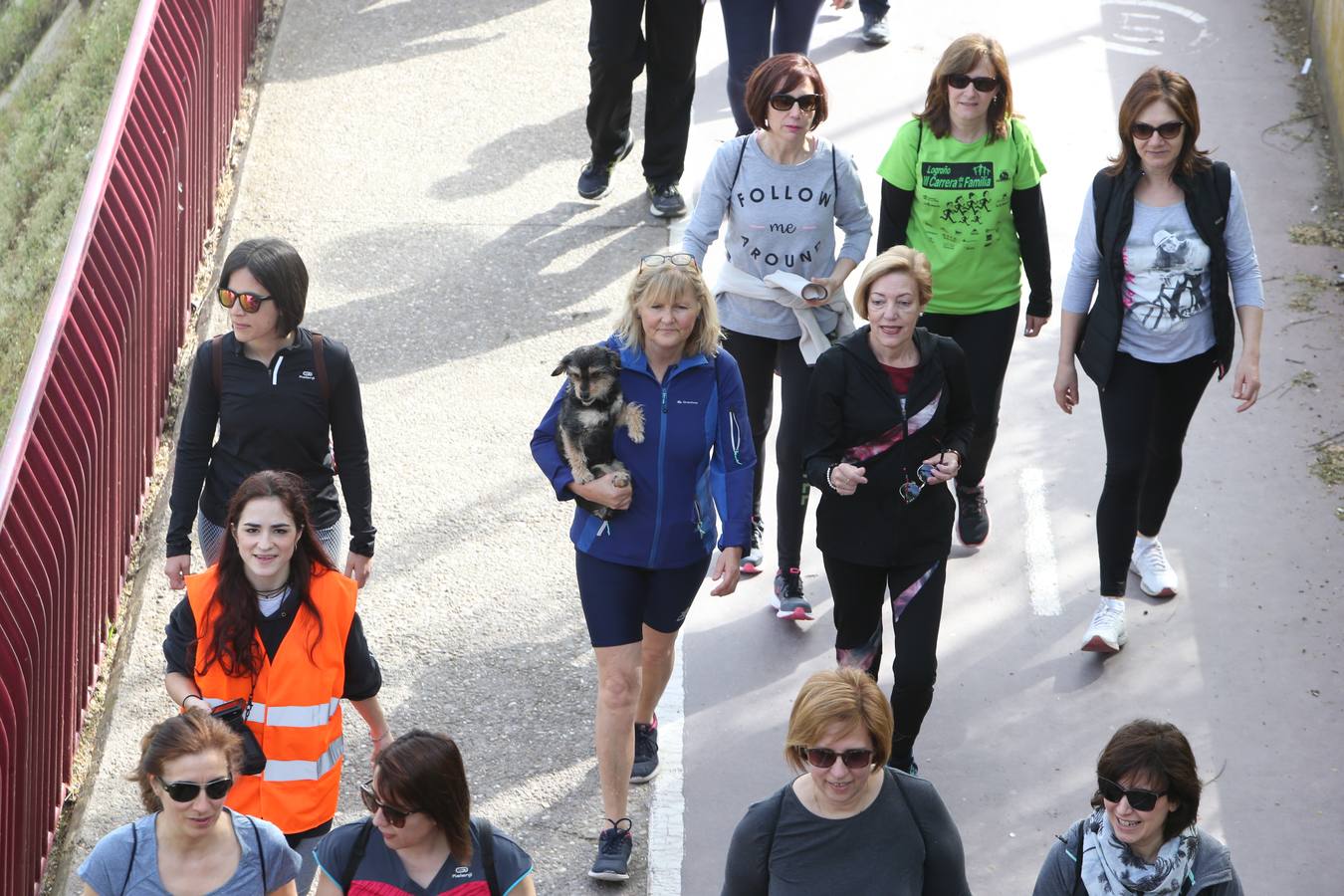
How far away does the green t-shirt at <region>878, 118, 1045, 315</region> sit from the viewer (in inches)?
257

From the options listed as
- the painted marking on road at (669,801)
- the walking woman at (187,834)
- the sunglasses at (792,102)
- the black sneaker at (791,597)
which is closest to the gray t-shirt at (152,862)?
the walking woman at (187,834)

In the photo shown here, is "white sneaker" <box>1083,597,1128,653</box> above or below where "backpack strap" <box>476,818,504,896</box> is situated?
below

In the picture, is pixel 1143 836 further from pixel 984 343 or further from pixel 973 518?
pixel 973 518

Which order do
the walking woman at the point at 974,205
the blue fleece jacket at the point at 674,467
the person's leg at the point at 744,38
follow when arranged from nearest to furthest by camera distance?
the blue fleece jacket at the point at 674,467
the walking woman at the point at 974,205
the person's leg at the point at 744,38

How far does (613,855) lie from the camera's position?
18.6ft

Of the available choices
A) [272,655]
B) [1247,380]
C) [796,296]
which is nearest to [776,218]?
[796,296]

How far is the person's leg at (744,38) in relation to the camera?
9.18 metres

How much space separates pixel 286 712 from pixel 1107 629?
3.39 meters

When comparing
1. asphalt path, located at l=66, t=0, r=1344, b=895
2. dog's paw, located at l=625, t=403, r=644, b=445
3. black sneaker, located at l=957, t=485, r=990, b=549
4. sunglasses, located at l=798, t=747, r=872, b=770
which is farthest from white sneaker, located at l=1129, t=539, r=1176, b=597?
sunglasses, located at l=798, t=747, r=872, b=770

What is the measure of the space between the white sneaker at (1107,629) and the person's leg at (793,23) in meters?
4.05

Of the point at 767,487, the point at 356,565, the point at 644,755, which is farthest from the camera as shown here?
the point at 767,487

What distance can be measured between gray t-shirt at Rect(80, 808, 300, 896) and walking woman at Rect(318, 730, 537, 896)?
0.23m

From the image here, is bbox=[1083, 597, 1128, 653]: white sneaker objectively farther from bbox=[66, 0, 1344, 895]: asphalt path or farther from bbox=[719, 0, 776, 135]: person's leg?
bbox=[719, 0, 776, 135]: person's leg

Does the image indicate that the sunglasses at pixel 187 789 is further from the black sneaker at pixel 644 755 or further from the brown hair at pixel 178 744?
the black sneaker at pixel 644 755
